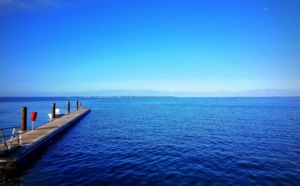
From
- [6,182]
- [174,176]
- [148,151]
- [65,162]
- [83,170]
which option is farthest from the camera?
[148,151]

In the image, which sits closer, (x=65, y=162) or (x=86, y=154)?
(x=65, y=162)

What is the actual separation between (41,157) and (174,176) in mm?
9542

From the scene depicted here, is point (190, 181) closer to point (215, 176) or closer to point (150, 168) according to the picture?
point (215, 176)

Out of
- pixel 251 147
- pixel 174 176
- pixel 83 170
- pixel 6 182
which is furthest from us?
pixel 251 147

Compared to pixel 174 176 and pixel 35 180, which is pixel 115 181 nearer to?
pixel 174 176

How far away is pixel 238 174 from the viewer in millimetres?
9438

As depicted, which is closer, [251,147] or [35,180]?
[35,180]

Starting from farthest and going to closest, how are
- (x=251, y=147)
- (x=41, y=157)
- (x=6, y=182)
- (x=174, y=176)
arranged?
(x=251, y=147) → (x=41, y=157) → (x=174, y=176) → (x=6, y=182)

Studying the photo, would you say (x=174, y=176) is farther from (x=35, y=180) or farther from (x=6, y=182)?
(x=6, y=182)

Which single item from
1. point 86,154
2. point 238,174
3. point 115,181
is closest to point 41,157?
point 86,154

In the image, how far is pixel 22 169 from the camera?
9984mm

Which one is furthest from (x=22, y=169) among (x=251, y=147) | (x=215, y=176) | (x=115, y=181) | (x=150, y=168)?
(x=251, y=147)

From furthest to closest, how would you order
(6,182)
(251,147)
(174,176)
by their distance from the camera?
(251,147), (174,176), (6,182)

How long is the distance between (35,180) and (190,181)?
7817mm
